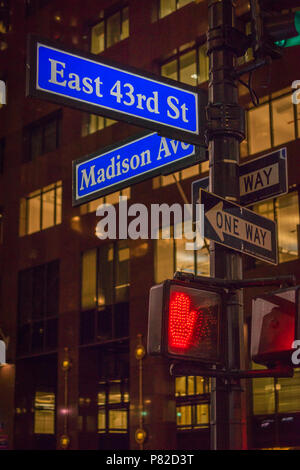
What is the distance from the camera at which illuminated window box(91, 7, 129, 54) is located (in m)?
34.6

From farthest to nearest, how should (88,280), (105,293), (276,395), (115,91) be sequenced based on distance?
(88,280), (105,293), (276,395), (115,91)

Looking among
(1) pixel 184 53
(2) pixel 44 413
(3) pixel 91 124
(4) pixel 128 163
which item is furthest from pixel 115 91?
(2) pixel 44 413

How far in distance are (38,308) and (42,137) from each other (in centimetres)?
874

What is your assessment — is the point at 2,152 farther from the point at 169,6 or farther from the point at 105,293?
the point at 169,6

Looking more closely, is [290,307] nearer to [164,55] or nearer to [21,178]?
[164,55]

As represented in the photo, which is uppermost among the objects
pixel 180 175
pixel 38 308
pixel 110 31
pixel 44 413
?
pixel 110 31

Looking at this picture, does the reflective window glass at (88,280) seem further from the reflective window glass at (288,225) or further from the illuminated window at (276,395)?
the reflective window glass at (288,225)

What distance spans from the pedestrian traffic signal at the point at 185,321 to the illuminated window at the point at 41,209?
100 ft

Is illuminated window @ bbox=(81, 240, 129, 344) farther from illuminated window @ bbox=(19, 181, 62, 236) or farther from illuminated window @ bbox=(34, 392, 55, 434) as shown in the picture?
illuminated window @ bbox=(34, 392, 55, 434)

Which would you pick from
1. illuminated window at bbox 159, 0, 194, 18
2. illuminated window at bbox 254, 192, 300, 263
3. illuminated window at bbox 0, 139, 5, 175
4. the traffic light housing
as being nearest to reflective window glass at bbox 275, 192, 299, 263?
illuminated window at bbox 254, 192, 300, 263

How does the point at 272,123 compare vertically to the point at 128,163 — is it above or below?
above

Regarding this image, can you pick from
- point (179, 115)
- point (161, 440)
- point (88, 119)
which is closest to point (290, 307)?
point (179, 115)

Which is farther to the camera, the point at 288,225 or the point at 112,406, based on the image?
the point at 112,406

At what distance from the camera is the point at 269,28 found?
6.76m
